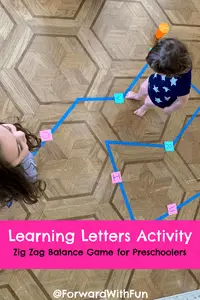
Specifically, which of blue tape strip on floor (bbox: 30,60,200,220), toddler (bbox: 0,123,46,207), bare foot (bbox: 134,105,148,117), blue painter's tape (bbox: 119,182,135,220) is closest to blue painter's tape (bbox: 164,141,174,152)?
blue tape strip on floor (bbox: 30,60,200,220)

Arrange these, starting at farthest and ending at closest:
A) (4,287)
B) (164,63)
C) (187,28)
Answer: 1. (187,28)
2. (4,287)
3. (164,63)

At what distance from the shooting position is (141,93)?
1632mm

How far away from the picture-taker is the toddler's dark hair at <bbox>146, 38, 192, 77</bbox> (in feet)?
4.03

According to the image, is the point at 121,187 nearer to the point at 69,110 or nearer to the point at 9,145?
the point at 69,110

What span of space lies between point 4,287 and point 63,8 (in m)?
1.28

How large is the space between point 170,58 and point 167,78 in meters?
0.18

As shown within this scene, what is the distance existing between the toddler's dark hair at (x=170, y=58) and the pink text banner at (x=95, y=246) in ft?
2.36

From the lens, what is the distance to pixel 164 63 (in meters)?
1.23

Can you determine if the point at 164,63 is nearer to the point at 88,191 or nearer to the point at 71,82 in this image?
the point at 71,82

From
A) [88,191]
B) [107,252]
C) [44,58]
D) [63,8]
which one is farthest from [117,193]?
[63,8]

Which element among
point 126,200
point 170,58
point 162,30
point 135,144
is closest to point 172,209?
point 126,200

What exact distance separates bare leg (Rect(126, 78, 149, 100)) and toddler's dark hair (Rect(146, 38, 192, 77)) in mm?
299

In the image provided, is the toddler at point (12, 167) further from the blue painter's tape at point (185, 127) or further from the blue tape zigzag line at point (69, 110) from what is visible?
the blue painter's tape at point (185, 127)

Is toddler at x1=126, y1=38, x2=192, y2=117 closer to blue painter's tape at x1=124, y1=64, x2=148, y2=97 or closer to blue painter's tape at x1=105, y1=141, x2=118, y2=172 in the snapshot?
blue painter's tape at x1=124, y1=64, x2=148, y2=97
